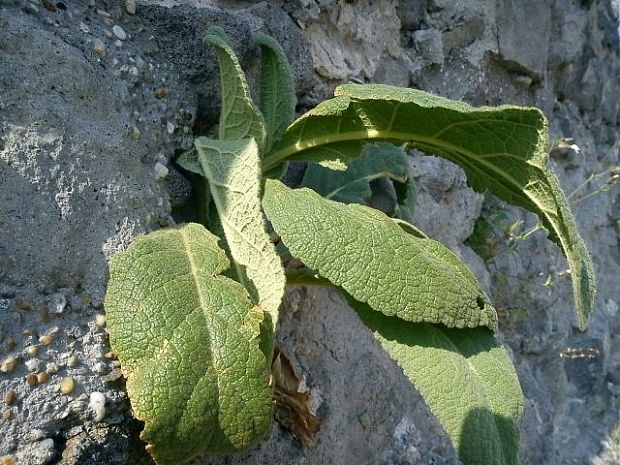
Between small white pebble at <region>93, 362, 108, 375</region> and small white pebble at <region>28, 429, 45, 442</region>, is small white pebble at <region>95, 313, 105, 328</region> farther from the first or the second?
small white pebble at <region>28, 429, 45, 442</region>

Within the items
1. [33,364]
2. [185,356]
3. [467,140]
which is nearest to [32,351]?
[33,364]

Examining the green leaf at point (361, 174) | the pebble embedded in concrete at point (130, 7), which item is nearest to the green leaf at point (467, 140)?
the green leaf at point (361, 174)

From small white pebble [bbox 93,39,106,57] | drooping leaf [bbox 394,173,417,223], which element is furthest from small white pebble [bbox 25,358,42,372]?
drooping leaf [bbox 394,173,417,223]

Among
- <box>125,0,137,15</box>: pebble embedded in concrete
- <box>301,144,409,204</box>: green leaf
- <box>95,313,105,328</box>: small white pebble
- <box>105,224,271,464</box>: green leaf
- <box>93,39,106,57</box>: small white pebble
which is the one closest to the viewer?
<box>105,224,271,464</box>: green leaf

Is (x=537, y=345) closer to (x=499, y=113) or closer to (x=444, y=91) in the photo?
(x=444, y=91)

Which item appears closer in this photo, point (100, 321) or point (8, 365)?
point (8, 365)

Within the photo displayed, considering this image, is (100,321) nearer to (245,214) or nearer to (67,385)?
(67,385)
